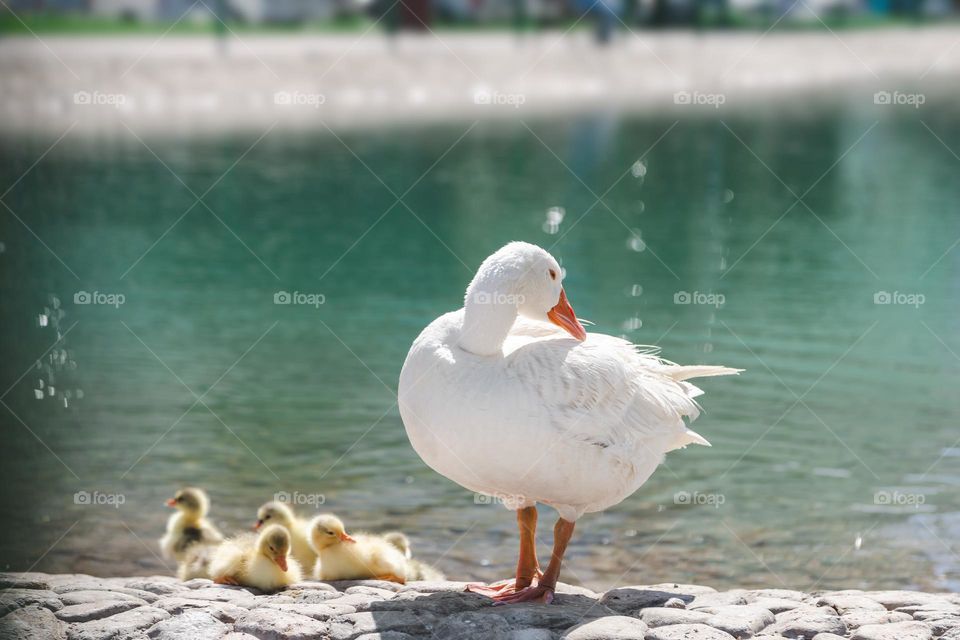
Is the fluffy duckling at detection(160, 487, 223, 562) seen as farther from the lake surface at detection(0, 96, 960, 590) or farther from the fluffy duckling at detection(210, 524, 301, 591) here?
the fluffy duckling at detection(210, 524, 301, 591)

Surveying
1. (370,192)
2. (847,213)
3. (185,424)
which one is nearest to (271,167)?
(370,192)

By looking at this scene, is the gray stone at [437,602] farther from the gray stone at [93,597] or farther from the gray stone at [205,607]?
the gray stone at [93,597]

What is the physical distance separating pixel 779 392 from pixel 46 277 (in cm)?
1073

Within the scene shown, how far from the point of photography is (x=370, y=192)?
78.2 feet

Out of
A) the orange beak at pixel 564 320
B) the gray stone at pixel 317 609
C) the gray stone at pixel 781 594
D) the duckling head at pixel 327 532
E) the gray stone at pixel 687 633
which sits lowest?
the gray stone at pixel 687 633

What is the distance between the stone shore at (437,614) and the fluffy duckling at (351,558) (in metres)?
0.26

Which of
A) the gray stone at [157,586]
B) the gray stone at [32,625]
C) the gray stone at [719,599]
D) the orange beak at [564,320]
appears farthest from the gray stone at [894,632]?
the gray stone at [32,625]

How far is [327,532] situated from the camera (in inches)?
278

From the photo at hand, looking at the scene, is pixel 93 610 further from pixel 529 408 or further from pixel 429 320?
pixel 429 320

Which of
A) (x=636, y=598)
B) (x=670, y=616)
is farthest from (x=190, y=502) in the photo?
(x=670, y=616)

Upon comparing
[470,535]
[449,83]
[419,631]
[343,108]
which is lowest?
[419,631]

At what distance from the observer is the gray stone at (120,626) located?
590 cm

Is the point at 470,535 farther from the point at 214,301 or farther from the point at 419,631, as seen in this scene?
the point at 214,301

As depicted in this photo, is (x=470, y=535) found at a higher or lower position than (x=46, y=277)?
lower
